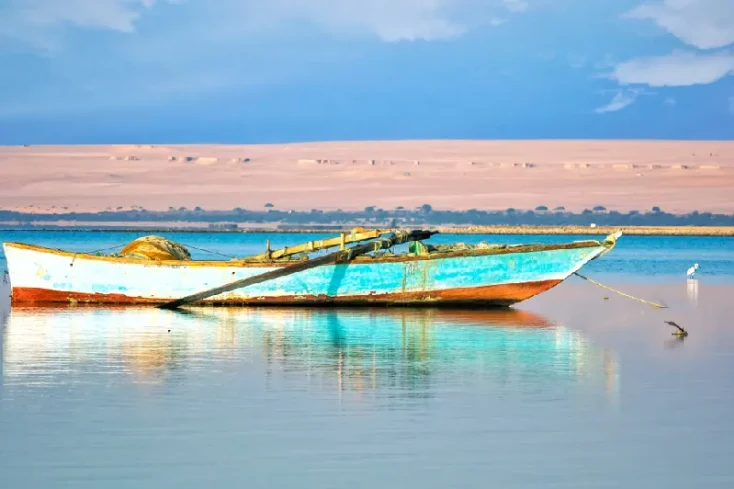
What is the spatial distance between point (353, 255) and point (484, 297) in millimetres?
2529

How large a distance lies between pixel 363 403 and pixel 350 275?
11.3 metres

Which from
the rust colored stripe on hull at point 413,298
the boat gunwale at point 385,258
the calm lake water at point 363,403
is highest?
the boat gunwale at point 385,258

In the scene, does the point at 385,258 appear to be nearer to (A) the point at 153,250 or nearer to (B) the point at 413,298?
(B) the point at 413,298

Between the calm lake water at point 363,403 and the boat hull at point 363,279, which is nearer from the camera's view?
the calm lake water at point 363,403

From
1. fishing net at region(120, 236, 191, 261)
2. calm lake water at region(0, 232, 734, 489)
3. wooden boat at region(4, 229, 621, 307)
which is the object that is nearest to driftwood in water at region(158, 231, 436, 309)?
wooden boat at region(4, 229, 621, 307)

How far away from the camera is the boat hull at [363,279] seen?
2366cm

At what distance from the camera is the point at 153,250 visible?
24703mm

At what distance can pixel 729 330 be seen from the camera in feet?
67.5

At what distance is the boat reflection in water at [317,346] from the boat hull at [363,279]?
14.1 inches

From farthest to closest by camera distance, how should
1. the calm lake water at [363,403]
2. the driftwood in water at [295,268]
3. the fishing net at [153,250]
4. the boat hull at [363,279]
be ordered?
the fishing net at [153,250]
the boat hull at [363,279]
the driftwood in water at [295,268]
the calm lake water at [363,403]

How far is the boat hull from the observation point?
23656mm

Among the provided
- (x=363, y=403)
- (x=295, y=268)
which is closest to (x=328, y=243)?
(x=295, y=268)

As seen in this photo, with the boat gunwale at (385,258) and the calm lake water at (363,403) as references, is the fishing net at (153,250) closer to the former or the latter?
the boat gunwale at (385,258)

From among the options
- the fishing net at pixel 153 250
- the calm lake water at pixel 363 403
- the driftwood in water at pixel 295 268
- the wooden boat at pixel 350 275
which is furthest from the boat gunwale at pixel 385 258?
the calm lake water at pixel 363 403
